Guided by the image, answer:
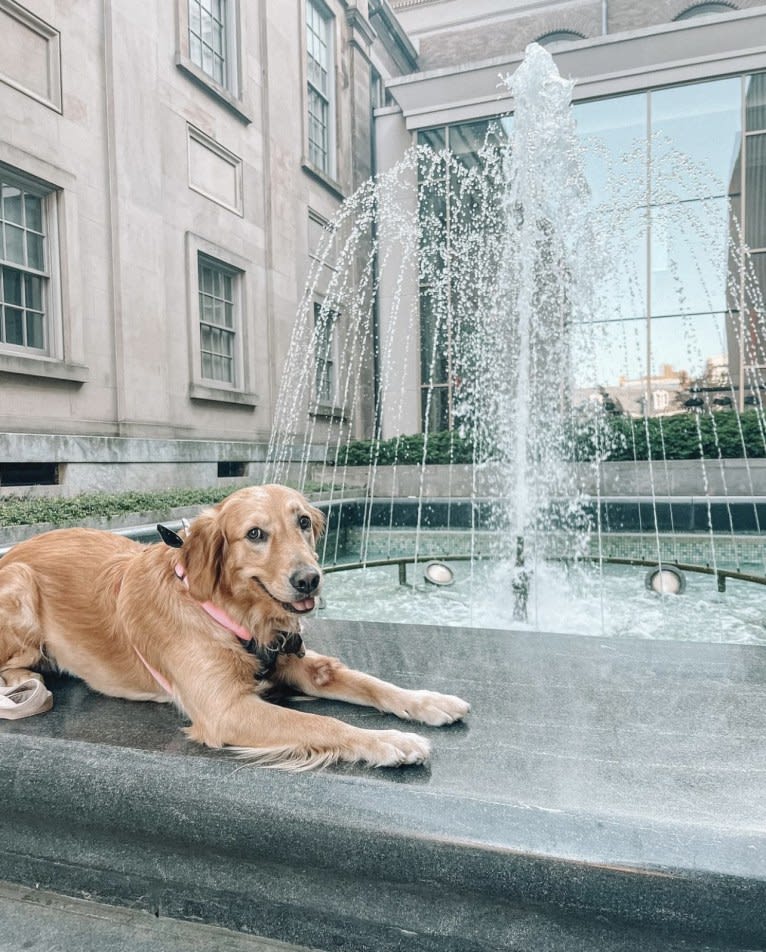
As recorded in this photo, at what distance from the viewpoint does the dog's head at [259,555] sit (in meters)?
1.84

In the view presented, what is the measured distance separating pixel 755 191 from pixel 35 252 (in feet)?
55.5

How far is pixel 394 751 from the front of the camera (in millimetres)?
1679

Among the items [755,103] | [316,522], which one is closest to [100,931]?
[316,522]

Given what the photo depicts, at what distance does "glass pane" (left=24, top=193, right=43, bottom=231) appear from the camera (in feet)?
30.7

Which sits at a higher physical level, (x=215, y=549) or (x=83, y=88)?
(x=83, y=88)

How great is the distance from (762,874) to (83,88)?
12.4 metres

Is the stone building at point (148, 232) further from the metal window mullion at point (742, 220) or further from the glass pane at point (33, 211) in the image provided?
the metal window mullion at point (742, 220)

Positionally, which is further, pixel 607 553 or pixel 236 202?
pixel 236 202

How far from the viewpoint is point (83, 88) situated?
10.0 m

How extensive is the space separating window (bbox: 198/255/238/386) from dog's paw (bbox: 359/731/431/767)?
12505 millimetres

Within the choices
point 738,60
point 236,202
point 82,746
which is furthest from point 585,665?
point 738,60

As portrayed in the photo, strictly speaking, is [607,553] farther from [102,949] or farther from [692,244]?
[692,244]

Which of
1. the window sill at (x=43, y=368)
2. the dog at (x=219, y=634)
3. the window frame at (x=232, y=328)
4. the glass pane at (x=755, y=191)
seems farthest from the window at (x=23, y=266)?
the glass pane at (x=755, y=191)

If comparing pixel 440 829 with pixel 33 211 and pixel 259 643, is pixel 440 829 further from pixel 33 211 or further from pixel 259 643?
pixel 33 211
